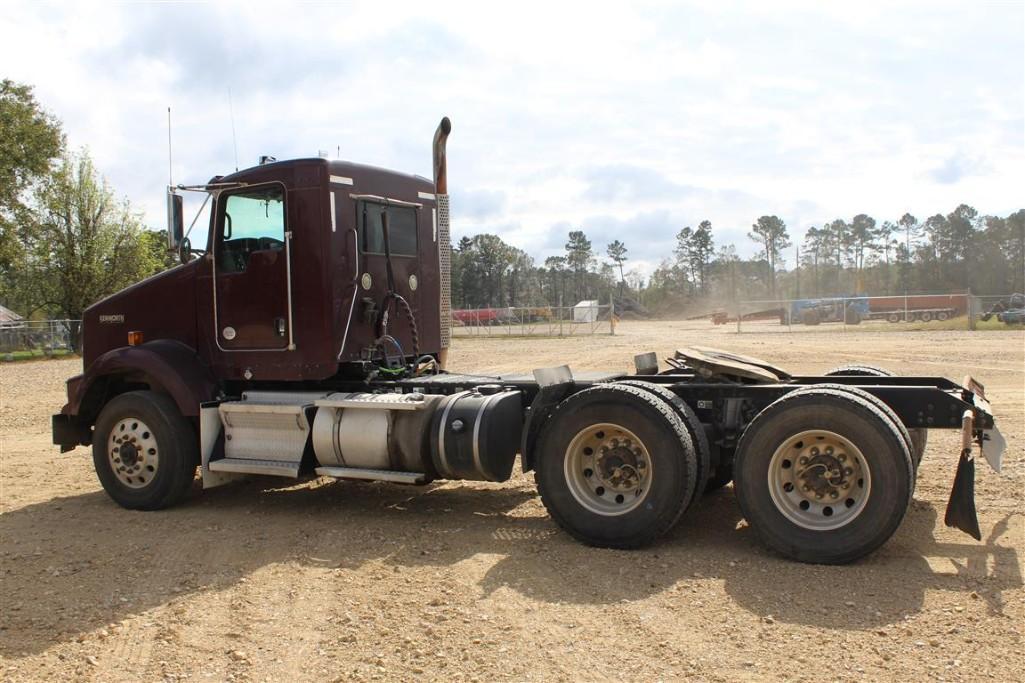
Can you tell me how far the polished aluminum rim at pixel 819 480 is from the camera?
17.9 ft

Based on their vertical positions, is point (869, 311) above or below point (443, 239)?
below

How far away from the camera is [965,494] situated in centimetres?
539

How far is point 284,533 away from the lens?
6.90m

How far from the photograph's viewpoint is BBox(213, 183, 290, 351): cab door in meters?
7.66

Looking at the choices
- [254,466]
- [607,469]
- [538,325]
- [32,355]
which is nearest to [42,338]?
[32,355]

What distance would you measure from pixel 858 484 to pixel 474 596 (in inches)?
98.3

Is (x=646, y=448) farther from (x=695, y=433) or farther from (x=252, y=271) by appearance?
(x=252, y=271)

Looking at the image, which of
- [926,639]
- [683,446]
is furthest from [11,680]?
[926,639]

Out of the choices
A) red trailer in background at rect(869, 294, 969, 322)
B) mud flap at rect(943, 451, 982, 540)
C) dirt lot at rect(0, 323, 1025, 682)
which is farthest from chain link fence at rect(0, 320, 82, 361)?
red trailer in background at rect(869, 294, 969, 322)

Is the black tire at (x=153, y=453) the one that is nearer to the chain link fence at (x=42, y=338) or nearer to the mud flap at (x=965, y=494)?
the mud flap at (x=965, y=494)

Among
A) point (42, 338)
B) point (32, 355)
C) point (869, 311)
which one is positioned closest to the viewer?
point (32, 355)

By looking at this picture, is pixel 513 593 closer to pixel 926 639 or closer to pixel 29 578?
pixel 926 639

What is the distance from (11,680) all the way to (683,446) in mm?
3994

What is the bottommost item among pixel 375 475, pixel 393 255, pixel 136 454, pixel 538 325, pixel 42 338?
pixel 375 475
